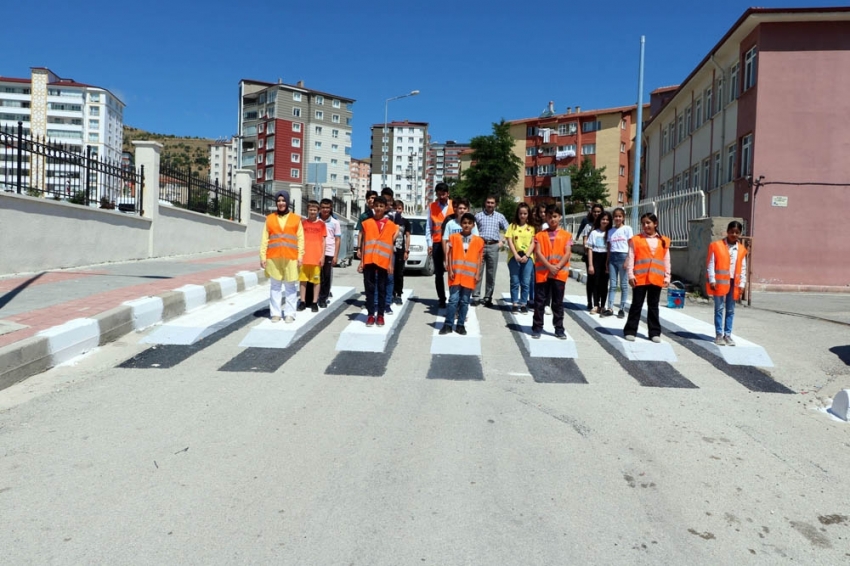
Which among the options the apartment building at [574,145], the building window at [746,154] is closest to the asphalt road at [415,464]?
the building window at [746,154]

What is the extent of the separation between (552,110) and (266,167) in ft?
131

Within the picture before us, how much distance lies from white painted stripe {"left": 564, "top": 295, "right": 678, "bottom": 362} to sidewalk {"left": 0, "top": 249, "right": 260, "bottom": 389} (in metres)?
5.91

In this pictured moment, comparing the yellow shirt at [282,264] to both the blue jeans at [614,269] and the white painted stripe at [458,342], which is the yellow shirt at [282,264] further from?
the blue jeans at [614,269]

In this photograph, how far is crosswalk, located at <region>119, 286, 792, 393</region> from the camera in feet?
22.7

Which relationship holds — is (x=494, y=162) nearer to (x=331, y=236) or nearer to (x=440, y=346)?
(x=331, y=236)

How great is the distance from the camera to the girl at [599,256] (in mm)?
10797

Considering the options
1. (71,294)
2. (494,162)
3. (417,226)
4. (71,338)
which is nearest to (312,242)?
(71,294)

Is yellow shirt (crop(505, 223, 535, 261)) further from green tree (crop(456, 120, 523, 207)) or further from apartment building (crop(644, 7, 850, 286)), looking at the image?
green tree (crop(456, 120, 523, 207))

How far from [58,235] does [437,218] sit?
7144 mm

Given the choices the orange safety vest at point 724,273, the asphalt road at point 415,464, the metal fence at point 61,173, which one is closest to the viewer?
the asphalt road at point 415,464

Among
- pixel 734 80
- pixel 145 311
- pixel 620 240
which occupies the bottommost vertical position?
pixel 145 311

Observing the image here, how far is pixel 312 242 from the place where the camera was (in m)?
9.79

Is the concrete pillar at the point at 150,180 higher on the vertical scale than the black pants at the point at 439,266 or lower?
higher

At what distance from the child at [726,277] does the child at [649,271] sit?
552 mm
